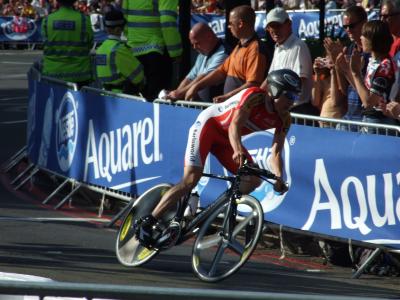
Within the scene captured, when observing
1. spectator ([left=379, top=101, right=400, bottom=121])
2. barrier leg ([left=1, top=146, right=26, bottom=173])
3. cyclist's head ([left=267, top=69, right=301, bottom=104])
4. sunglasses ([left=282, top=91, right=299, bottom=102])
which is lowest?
barrier leg ([left=1, top=146, right=26, bottom=173])

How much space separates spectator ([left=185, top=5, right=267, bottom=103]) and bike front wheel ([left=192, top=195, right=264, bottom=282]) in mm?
2240

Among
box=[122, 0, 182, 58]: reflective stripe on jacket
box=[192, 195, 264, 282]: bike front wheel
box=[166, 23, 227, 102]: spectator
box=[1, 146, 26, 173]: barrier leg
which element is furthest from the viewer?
box=[1, 146, 26, 173]: barrier leg

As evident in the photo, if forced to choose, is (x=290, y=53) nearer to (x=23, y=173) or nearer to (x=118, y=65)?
(x=118, y=65)

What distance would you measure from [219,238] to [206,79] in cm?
314

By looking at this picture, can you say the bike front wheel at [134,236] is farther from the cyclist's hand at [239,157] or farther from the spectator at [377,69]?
the spectator at [377,69]

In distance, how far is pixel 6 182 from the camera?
14836mm

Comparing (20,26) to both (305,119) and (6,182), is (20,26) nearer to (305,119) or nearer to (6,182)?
(6,182)

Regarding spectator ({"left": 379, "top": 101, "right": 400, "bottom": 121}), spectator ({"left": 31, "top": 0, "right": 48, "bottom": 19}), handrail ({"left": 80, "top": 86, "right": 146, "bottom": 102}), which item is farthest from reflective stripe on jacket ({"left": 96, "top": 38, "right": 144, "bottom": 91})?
spectator ({"left": 31, "top": 0, "right": 48, "bottom": 19})

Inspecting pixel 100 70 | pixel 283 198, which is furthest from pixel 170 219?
pixel 100 70

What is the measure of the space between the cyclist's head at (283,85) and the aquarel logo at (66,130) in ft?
16.3

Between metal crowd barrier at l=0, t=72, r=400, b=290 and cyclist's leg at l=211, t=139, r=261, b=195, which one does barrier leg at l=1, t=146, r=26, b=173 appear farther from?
cyclist's leg at l=211, t=139, r=261, b=195

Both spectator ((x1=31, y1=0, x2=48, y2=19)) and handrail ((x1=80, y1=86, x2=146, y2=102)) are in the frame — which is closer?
handrail ((x1=80, y1=86, x2=146, y2=102))

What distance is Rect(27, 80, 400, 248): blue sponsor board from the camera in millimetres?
9266

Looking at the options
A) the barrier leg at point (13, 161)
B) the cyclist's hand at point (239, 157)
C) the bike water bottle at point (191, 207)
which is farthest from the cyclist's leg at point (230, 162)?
the barrier leg at point (13, 161)
